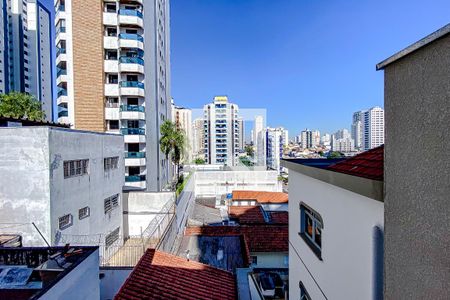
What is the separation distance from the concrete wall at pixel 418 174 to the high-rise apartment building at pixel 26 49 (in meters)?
73.4

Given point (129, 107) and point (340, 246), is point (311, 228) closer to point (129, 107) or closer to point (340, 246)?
point (340, 246)

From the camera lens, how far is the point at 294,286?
630 centimetres

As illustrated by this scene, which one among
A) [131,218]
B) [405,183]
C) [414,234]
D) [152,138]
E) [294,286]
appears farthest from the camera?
[152,138]

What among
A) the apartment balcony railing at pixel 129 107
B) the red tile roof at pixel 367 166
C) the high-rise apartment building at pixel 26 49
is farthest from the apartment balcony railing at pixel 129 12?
the high-rise apartment building at pixel 26 49

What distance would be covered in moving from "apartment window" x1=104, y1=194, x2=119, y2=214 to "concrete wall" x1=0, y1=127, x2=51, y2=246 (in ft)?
17.5

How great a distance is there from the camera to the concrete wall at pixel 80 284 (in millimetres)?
4098

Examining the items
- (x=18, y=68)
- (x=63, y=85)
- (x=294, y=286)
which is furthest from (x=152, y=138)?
(x=18, y=68)

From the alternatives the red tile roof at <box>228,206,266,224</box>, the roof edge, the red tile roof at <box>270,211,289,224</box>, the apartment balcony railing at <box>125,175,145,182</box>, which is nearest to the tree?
the apartment balcony railing at <box>125,175,145,182</box>

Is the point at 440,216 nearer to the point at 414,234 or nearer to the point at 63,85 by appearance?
the point at 414,234

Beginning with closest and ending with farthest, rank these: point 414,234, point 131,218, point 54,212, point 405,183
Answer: point 414,234 → point 405,183 → point 54,212 → point 131,218

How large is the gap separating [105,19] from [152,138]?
→ 11.7 m

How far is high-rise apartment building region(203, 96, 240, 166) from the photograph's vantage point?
252 feet

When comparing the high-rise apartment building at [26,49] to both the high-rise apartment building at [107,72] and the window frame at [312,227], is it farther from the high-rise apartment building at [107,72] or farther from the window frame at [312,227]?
the window frame at [312,227]

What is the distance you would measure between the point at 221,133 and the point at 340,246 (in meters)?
74.3
